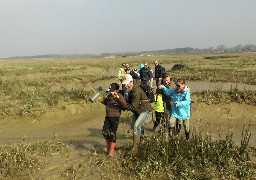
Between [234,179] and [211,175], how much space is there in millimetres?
455

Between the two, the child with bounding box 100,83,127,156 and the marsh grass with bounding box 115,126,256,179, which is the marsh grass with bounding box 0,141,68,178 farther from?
the marsh grass with bounding box 115,126,256,179

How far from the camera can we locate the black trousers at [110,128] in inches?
307

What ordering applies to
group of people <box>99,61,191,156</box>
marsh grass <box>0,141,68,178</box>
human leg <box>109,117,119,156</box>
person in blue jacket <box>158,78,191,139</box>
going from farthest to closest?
person in blue jacket <box>158,78,191,139</box> < human leg <box>109,117,119,156</box> < group of people <box>99,61,191,156</box> < marsh grass <box>0,141,68,178</box>

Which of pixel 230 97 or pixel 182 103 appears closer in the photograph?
pixel 182 103

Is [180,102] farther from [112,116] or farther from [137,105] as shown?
[112,116]

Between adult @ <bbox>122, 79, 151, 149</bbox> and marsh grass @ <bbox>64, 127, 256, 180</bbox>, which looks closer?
marsh grass @ <bbox>64, 127, 256, 180</bbox>

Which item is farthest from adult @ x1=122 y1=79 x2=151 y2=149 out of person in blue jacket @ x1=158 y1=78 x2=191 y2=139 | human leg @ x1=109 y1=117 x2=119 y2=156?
person in blue jacket @ x1=158 y1=78 x2=191 y2=139

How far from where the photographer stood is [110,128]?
7.96m

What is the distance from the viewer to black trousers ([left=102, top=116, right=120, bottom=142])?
779 cm

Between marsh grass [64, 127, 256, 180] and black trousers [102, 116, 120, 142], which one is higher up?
black trousers [102, 116, 120, 142]

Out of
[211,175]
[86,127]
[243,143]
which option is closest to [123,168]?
[211,175]

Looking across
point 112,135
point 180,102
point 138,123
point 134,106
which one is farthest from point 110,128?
point 180,102

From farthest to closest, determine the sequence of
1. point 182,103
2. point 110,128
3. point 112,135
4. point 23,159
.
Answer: point 182,103
point 110,128
point 112,135
point 23,159

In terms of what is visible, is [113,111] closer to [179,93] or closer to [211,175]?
[179,93]
